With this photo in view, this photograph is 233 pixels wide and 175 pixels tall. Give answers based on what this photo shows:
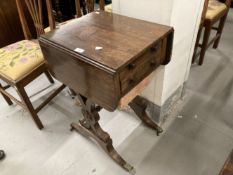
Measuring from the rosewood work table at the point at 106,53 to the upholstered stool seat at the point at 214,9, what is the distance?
39.3 inches

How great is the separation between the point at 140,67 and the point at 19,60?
0.88 m

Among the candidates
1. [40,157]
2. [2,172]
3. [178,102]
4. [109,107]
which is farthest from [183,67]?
[2,172]

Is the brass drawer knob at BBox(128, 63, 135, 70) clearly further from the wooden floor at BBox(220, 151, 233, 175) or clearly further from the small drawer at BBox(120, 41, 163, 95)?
the wooden floor at BBox(220, 151, 233, 175)

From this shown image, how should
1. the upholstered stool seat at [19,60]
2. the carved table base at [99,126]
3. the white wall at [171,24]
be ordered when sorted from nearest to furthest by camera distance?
1. the white wall at [171,24]
2. the carved table base at [99,126]
3. the upholstered stool seat at [19,60]

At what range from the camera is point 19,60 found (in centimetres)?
134

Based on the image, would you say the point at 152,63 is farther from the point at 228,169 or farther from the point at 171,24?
the point at 228,169

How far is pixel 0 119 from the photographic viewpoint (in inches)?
64.1

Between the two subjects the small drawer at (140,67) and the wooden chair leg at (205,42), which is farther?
the wooden chair leg at (205,42)

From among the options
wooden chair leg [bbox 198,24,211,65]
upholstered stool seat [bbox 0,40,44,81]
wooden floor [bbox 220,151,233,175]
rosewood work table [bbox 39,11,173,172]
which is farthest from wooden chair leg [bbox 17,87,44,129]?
wooden chair leg [bbox 198,24,211,65]

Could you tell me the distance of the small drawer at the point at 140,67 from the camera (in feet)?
2.60

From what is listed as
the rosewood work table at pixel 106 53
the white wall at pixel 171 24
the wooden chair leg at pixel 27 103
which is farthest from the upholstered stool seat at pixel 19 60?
the white wall at pixel 171 24

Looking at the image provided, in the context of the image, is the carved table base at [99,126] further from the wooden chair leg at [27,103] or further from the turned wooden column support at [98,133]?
the wooden chair leg at [27,103]

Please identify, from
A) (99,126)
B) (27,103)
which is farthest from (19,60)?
(99,126)

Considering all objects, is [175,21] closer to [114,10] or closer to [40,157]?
[114,10]
